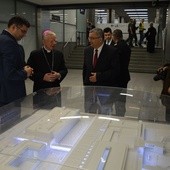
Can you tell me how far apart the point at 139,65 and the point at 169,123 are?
33.9 ft

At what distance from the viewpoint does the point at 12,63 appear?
2436 millimetres

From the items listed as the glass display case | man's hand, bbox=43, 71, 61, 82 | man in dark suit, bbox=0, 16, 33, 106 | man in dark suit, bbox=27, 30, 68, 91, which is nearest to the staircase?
man in dark suit, bbox=27, 30, 68, 91

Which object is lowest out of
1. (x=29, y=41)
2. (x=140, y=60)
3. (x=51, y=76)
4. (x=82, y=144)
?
(x=140, y=60)

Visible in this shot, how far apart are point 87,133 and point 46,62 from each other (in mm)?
1913

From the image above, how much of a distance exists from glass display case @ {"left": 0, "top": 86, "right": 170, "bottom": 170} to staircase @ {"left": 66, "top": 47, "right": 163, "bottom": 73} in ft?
31.4

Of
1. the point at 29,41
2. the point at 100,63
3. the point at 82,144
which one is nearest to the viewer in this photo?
the point at 82,144

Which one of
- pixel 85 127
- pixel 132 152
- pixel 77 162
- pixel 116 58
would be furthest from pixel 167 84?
pixel 77 162

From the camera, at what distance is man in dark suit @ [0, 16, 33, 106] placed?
2.41m

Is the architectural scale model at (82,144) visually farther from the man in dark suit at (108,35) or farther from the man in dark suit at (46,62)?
the man in dark suit at (108,35)

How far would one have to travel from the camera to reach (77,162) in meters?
1.07

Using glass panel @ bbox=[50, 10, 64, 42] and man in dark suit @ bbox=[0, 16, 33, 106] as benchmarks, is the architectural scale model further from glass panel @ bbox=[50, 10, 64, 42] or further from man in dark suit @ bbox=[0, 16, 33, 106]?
glass panel @ bbox=[50, 10, 64, 42]

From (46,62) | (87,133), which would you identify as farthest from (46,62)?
(87,133)

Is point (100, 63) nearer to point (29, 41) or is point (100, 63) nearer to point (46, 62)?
point (46, 62)

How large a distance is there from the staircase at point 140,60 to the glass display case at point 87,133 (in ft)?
31.4
